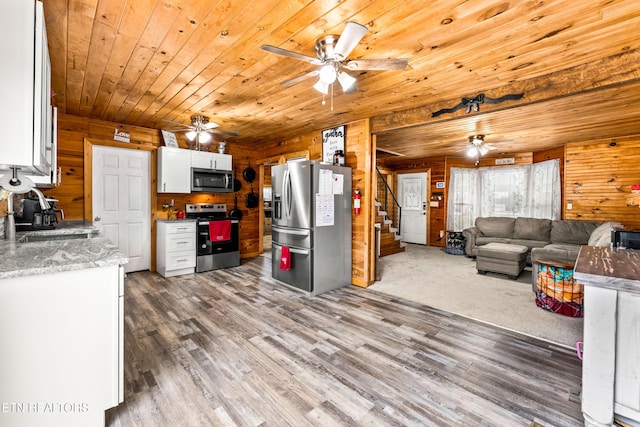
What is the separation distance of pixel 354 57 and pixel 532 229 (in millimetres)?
5588

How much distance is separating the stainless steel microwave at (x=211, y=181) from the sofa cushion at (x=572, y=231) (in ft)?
20.6

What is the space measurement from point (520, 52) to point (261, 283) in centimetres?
391

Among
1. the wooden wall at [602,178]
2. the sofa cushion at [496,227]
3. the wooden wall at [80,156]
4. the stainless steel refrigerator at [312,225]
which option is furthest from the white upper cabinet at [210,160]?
the wooden wall at [602,178]

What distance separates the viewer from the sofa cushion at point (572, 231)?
507 centimetres

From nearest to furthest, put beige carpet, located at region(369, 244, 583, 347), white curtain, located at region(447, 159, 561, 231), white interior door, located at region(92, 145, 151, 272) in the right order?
beige carpet, located at region(369, 244, 583, 347) < white interior door, located at region(92, 145, 151, 272) < white curtain, located at region(447, 159, 561, 231)

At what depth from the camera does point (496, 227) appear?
6.27 meters

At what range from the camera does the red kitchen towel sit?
15.8ft

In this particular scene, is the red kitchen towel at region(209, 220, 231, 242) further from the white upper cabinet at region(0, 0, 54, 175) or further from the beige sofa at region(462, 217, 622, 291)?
the beige sofa at region(462, 217, 622, 291)

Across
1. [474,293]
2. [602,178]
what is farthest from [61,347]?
[602,178]

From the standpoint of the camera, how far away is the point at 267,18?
1.87m

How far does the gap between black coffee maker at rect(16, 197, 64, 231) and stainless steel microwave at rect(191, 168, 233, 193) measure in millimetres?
2233

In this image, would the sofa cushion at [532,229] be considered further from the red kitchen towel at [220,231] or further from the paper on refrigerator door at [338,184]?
the red kitchen towel at [220,231]

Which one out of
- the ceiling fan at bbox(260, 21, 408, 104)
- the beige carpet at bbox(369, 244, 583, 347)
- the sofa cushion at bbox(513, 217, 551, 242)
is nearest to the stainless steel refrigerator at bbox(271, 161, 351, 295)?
the beige carpet at bbox(369, 244, 583, 347)

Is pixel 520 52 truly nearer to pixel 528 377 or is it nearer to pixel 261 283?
pixel 528 377
